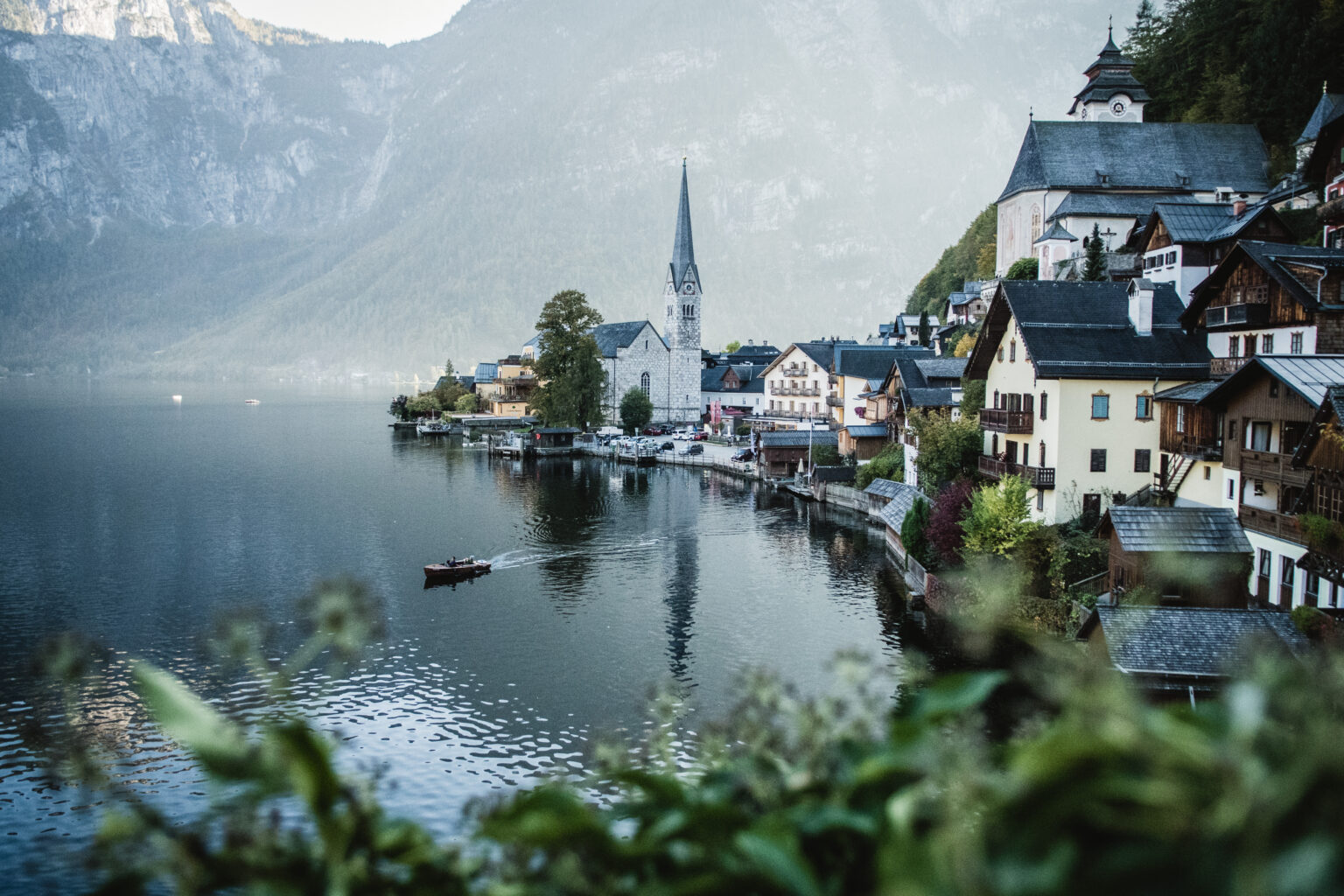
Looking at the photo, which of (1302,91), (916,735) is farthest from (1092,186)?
(916,735)

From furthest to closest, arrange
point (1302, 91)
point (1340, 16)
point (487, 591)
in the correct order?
1. point (1302, 91)
2. point (1340, 16)
3. point (487, 591)

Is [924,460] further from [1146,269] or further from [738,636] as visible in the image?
[738,636]

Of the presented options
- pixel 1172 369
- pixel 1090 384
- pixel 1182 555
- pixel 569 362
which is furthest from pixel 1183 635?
pixel 569 362

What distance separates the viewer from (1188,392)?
37094 mm

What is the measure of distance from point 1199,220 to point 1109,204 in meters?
32.5

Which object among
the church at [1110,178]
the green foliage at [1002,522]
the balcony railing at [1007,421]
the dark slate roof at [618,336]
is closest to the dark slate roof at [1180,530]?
the green foliage at [1002,522]

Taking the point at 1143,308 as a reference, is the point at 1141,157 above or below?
above

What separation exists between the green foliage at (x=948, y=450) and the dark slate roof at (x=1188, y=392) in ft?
37.0

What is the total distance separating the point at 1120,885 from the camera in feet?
11.5

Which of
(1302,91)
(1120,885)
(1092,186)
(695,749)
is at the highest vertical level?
(1302,91)

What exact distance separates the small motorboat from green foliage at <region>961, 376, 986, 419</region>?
26.2 m

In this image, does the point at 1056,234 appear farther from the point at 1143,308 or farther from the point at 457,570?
A: the point at 457,570

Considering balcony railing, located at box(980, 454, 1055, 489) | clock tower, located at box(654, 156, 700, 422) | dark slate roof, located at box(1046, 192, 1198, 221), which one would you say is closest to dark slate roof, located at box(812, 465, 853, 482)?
dark slate roof, located at box(1046, 192, 1198, 221)

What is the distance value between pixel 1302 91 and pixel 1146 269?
38.9 m
